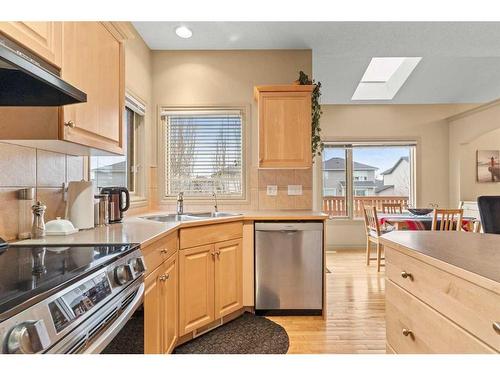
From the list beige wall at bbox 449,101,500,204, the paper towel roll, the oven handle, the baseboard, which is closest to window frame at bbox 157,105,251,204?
the paper towel roll

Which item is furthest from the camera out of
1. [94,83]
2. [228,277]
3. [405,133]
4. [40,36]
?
[405,133]

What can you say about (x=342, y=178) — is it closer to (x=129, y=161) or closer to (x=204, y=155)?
(x=204, y=155)

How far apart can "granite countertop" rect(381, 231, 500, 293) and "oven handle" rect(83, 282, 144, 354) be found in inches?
42.2

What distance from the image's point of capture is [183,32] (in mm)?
3039

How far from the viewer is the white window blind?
346 cm

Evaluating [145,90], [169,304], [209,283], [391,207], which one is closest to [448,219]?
[391,207]

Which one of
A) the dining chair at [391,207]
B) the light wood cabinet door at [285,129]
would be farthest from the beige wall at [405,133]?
the light wood cabinet door at [285,129]

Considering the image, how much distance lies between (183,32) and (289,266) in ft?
7.82

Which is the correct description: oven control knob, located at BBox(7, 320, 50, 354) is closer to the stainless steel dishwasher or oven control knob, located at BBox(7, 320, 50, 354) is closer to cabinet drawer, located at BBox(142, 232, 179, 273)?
cabinet drawer, located at BBox(142, 232, 179, 273)

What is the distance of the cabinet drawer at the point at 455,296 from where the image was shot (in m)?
0.81

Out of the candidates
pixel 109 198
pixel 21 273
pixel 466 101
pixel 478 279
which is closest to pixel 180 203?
pixel 109 198

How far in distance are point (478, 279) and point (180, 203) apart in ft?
8.55

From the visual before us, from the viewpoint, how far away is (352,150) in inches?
243

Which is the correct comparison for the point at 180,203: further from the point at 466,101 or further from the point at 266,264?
the point at 466,101
